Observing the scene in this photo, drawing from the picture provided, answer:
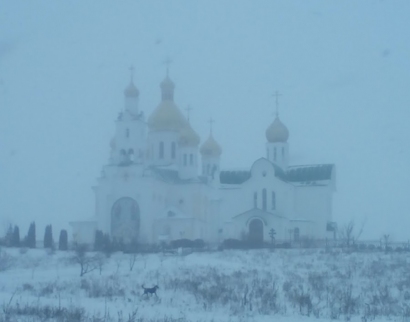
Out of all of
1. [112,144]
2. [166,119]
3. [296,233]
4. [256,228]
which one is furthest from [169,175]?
[296,233]

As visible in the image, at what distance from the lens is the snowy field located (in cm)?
1408

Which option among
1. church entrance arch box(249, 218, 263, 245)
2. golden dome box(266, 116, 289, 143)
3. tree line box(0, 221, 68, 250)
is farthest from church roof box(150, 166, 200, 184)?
→ tree line box(0, 221, 68, 250)

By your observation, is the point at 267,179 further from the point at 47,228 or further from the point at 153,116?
the point at 47,228

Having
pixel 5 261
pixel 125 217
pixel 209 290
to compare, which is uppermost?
pixel 125 217

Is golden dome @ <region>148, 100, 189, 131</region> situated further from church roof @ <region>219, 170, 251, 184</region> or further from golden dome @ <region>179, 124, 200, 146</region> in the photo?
church roof @ <region>219, 170, 251, 184</region>

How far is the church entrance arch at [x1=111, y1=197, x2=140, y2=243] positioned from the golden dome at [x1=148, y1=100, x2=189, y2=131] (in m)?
6.62

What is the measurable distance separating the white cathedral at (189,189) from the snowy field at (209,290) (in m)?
17.8

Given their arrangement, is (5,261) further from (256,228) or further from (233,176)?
(233,176)

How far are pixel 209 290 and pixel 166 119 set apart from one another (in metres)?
36.7

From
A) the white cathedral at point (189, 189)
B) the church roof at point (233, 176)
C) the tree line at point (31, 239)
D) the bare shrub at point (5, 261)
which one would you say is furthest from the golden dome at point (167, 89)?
the bare shrub at point (5, 261)

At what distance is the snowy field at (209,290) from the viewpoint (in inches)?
554

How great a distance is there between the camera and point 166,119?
177 ft

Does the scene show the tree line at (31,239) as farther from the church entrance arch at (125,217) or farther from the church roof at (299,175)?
the church roof at (299,175)

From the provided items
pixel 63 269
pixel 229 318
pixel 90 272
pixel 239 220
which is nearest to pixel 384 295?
pixel 229 318
